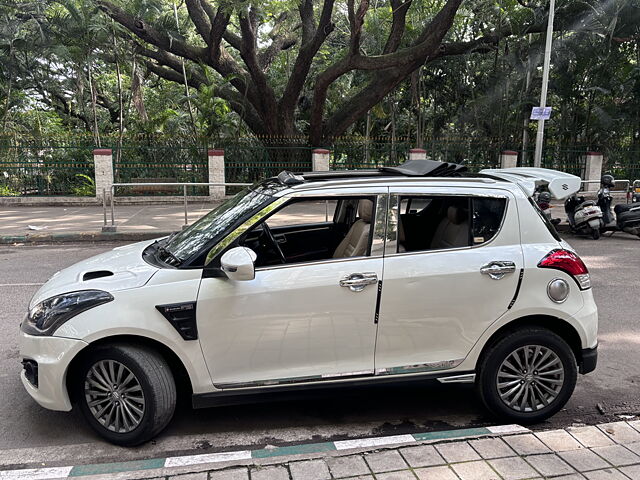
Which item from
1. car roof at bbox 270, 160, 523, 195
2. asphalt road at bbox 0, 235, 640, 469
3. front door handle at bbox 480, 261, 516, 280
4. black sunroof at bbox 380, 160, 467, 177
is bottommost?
asphalt road at bbox 0, 235, 640, 469

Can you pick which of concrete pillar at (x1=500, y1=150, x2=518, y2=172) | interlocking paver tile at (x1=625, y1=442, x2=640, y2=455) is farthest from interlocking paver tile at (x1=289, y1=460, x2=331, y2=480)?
concrete pillar at (x1=500, y1=150, x2=518, y2=172)

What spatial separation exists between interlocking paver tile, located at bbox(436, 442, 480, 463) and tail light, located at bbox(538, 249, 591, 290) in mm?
1443

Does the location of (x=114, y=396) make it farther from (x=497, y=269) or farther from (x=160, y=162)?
(x=160, y=162)

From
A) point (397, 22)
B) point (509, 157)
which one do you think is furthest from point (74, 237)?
point (509, 157)

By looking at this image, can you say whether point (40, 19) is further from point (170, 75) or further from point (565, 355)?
point (565, 355)

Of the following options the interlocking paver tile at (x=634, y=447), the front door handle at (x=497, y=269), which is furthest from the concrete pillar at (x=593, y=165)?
the interlocking paver tile at (x=634, y=447)

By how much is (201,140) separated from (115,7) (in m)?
5.59

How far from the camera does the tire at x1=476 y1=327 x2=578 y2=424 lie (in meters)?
3.57

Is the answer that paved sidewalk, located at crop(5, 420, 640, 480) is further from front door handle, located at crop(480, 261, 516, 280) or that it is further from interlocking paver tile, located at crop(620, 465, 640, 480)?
front door handle, located at crop(480, 261, 516, 280)

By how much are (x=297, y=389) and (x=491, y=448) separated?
125cm

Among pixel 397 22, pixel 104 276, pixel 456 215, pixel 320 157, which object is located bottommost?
pixel 104 276

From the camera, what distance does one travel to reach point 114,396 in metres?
3.29

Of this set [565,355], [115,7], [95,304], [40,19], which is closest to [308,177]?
[95,304]

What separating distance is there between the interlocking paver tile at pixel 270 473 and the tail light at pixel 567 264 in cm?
222
